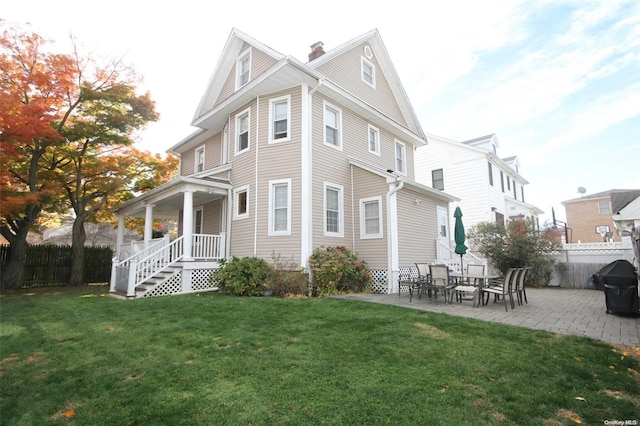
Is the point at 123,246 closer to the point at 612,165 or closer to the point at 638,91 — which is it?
the point at 638,91

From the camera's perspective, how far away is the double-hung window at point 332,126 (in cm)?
1216

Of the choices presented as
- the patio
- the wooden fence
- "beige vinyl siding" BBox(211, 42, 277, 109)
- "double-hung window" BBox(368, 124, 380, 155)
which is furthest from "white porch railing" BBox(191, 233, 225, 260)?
the wooden fence

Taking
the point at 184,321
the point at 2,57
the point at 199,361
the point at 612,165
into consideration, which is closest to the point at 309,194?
the point at 184,321

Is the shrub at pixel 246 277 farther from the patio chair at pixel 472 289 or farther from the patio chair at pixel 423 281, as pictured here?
the patio chair at pixel 472 289

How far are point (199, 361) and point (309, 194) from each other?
7232 millimetres

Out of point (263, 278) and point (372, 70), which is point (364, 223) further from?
point (372, 70)

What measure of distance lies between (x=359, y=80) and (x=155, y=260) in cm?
1069

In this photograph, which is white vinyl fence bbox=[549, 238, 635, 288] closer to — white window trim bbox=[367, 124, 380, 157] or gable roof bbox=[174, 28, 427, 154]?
gable roof bbox=[174, 28, 427, 154]

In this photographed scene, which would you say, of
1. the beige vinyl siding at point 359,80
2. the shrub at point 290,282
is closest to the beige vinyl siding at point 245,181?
the shrub at point 290,282

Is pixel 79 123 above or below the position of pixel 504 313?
above

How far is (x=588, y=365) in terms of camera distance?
4051 millimetres

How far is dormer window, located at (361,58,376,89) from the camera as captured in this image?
14.5m

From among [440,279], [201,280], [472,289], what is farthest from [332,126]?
[472,289]

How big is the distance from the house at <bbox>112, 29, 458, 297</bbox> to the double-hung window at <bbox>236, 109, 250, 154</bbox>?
0.14 feet
